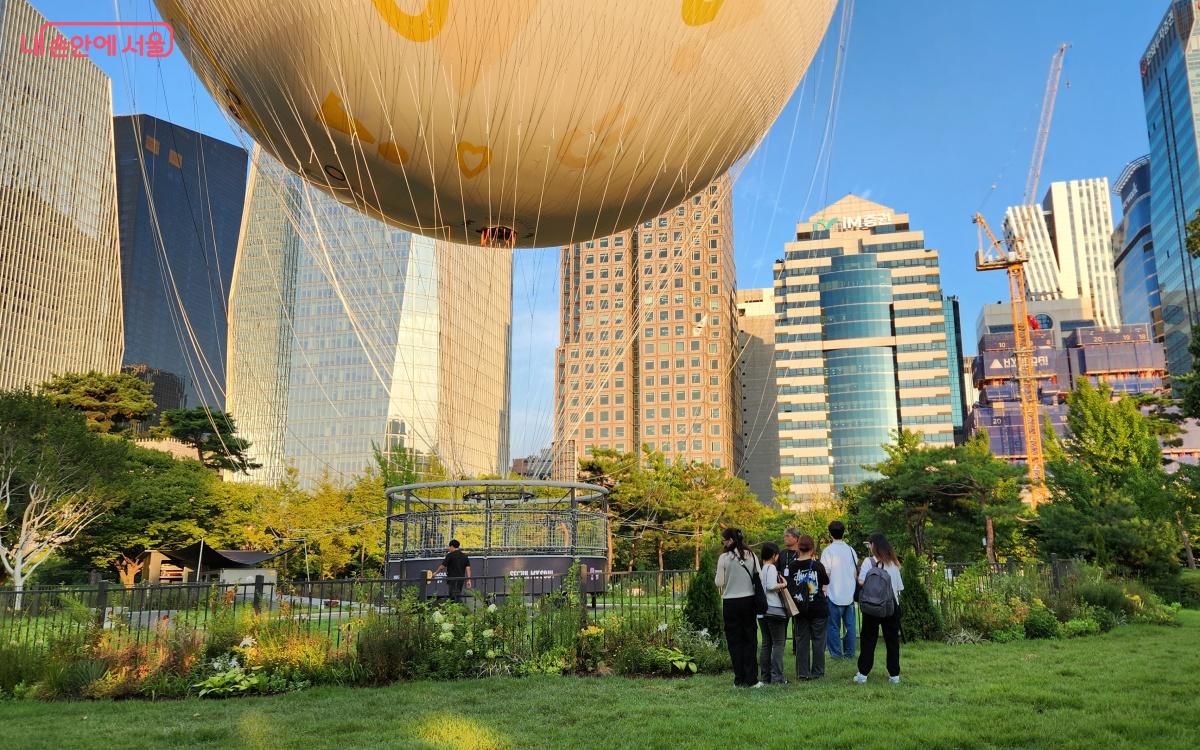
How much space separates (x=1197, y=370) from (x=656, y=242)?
423ft

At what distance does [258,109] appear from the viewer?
9938 mm

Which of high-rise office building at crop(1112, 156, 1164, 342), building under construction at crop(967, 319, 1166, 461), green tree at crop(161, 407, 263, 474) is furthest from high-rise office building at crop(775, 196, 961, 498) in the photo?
green tree at crop(161, 407, 263, 474)

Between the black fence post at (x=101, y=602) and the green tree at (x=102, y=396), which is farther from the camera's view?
the green tree at (x=102, y=396)

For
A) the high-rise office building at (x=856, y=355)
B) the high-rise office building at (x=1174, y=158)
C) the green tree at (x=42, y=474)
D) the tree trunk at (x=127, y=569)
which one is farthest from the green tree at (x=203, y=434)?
the high-rise office building at (x=1174, y=158)

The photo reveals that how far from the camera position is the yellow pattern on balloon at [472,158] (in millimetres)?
9422

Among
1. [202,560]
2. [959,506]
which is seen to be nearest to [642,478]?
[959,506]

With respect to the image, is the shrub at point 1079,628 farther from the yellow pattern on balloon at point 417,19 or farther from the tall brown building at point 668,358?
the tall brown building at point 668,358

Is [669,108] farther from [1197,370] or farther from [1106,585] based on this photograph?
[1197,370]

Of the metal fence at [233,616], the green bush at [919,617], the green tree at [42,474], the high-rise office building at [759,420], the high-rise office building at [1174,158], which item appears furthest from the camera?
the high-rise office building at [759,420]

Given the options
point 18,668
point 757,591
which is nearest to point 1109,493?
point 757,591

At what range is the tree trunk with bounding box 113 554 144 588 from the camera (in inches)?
1845

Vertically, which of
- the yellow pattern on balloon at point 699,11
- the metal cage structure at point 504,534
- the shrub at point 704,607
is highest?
the yellow pattern on balloon at point 699,11

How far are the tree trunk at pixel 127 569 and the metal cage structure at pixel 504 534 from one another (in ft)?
116

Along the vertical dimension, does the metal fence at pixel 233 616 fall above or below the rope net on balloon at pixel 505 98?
below
